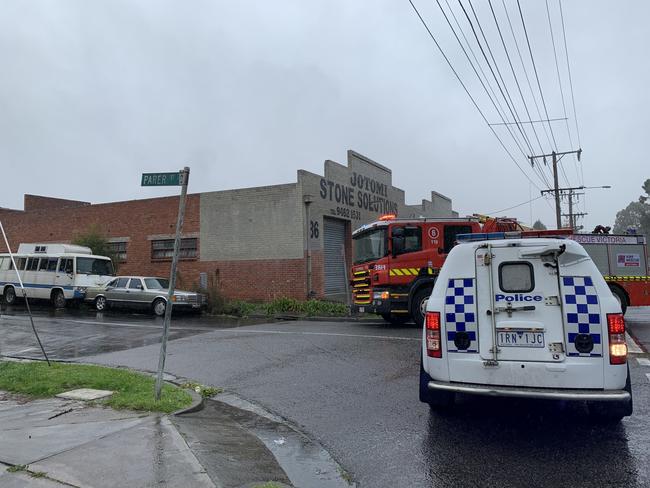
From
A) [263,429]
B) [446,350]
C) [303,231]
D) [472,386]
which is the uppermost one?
[303,231]

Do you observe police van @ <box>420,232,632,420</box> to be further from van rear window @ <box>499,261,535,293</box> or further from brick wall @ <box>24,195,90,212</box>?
brick wall @ <box>24,195,90,212</box>

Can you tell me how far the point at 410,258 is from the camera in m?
13.8

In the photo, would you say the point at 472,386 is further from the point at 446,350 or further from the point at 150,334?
the point at 150,334

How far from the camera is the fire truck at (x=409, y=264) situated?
13719mm

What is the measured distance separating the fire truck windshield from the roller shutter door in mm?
6898

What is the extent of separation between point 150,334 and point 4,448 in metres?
9.56

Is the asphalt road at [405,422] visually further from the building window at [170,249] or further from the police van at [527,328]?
the building window at [170,249]

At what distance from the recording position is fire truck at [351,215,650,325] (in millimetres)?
13719

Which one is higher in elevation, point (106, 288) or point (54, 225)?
point (54, 225)

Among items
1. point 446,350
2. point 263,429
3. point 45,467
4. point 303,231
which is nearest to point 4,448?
point 45,467

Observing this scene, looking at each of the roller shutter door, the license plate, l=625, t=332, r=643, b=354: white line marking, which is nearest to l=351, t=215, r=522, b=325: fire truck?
l=625, t=332, r=643, b=354: white line marking

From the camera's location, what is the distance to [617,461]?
4.47 metres

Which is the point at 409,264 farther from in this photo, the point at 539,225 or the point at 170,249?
the point at 539,225

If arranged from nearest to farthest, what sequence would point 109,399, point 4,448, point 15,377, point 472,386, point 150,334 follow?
1. point 4,448
2. point 472,386
3. point 109,399
4. point 15,377
5. point 150,334
